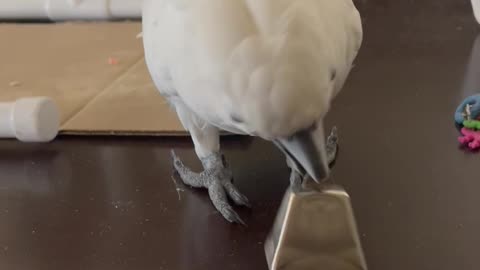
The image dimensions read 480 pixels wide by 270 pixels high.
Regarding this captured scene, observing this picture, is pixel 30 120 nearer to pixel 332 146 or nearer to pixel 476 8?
pixel 332 146

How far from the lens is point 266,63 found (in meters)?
0.38

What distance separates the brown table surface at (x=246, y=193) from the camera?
0.51 metres

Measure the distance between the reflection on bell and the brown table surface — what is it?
0.05m

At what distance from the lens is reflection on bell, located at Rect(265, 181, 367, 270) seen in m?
0.43

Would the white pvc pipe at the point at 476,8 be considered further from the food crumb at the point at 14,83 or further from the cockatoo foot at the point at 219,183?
the food crumb at the point at 14,83

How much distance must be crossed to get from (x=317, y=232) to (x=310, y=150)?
54 mm

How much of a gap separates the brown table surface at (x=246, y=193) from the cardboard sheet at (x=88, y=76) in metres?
0.03

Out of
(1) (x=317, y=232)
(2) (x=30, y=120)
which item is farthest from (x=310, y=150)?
(2) (x=30, y=120)

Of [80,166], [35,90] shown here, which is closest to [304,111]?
[80,166]

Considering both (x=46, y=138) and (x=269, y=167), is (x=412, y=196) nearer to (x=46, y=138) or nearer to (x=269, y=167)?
(x=269, y=167)

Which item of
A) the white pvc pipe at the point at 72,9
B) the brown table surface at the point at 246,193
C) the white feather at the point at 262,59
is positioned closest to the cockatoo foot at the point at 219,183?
the brown table surface at the point at 246,193

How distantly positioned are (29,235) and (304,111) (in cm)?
28

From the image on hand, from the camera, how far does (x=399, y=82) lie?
771 millimetres

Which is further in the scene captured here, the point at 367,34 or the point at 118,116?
the point at 367,34
